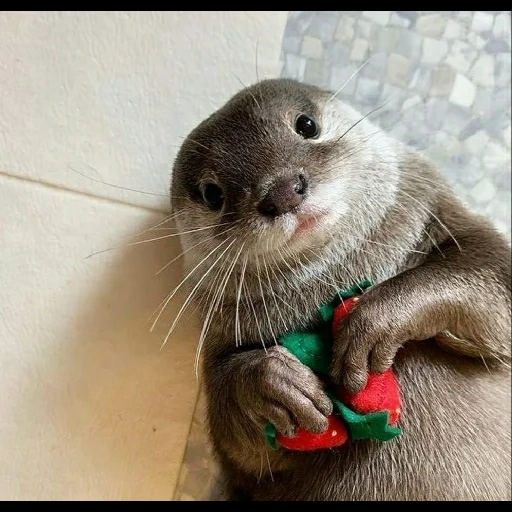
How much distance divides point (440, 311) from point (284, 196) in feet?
1.32

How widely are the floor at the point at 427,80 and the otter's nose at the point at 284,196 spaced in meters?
0.67

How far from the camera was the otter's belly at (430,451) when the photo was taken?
4.10 ft

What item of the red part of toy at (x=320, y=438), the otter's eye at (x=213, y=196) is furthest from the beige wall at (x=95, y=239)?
the red part of toy at (x=320, y=438)

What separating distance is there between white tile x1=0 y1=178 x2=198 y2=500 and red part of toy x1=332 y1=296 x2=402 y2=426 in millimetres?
552

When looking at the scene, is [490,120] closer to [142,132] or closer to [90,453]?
[142,132]

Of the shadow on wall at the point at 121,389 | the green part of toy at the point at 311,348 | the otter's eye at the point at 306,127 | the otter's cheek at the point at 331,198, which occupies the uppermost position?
the otter's eye at the point at 306,127

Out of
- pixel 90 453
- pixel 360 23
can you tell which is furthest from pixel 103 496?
pixel 360 23

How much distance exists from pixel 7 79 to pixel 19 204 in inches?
11.8

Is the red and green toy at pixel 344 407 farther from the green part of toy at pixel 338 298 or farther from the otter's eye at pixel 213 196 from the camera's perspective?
the otter's eye at pixel 213 196

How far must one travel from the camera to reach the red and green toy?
115 cm

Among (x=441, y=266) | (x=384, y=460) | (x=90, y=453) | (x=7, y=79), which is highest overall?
(x=7, y=79)

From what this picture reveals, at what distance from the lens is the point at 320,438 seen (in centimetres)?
117

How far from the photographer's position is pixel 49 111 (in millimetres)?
1561

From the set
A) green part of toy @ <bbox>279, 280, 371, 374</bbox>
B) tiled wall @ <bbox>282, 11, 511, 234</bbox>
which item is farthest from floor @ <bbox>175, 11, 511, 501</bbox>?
green part of toy @ <bbox>279, 280, 371, 374</bbox>
